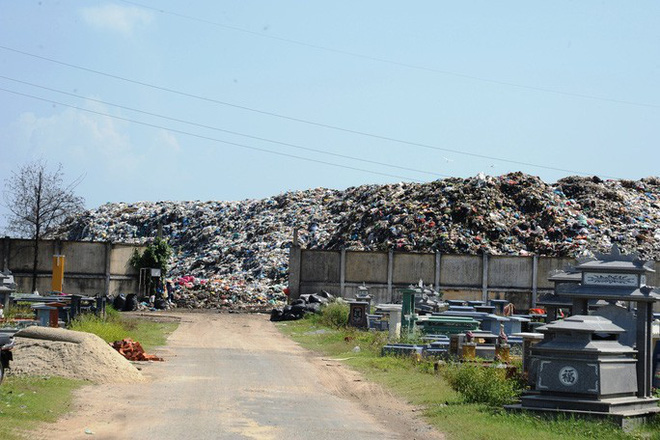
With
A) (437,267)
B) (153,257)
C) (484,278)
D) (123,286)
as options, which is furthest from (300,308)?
(123,286)

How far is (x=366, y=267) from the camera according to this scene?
35.7 m

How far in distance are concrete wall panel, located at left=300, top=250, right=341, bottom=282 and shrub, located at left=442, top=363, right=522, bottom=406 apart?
69.4 ft

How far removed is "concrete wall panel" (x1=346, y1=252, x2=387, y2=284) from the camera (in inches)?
1400

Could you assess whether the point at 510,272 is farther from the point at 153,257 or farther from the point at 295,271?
the point at 153,257

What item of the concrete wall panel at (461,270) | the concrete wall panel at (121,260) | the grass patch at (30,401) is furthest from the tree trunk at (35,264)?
the grass patch at (30,401)

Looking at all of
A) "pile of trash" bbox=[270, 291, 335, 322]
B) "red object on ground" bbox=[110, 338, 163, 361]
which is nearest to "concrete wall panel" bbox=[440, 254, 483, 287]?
"pile of trash" bbox=[270, 291, 335, 322]

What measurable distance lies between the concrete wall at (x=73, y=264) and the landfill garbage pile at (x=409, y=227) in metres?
3.38

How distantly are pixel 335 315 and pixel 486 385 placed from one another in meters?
15.8

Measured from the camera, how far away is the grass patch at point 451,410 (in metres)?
10.6

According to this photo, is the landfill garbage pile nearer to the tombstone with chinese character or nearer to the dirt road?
the dirt road

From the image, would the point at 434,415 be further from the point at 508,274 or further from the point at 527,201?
the point at 527,201

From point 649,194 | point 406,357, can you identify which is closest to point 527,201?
point 649,194

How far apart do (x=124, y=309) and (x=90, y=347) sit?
19686 millimetres

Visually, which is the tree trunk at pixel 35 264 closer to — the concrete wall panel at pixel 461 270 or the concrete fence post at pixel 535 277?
the concrete wall panel at pixel 461 270
